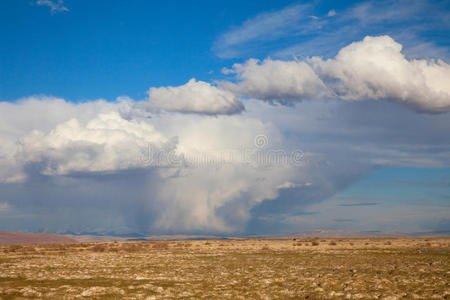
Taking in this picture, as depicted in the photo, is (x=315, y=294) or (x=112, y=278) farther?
(x=112, y=278)

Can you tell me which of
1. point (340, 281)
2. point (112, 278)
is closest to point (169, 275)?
point (112, 278)

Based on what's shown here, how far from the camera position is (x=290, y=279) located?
1425 inches

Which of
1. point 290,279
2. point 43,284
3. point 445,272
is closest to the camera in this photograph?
point 43,284

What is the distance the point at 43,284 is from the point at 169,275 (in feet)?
40.3

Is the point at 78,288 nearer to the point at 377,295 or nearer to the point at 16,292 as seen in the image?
the point at 16,292

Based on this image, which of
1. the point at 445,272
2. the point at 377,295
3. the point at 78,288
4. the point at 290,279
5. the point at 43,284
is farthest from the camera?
the point at 445,272

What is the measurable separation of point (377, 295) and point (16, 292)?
24973 millimetres

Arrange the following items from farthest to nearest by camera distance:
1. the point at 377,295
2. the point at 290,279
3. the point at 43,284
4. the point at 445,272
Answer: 1. the point at 445,272
2. the point at 290,279
3. the point at 43,284
4. the point at 377,295

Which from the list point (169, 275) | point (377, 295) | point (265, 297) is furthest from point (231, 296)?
point (169, 275)

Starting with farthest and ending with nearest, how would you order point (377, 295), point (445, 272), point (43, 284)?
1. point (445, 272)
2. point (43, 284)
3. point (377, 295)

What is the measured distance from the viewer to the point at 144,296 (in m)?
27.5

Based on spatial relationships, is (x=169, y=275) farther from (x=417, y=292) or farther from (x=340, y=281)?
(x=417, y=292)

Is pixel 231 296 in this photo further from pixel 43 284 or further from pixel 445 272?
pixel 445 272

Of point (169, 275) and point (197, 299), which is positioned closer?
point (197, 299)
